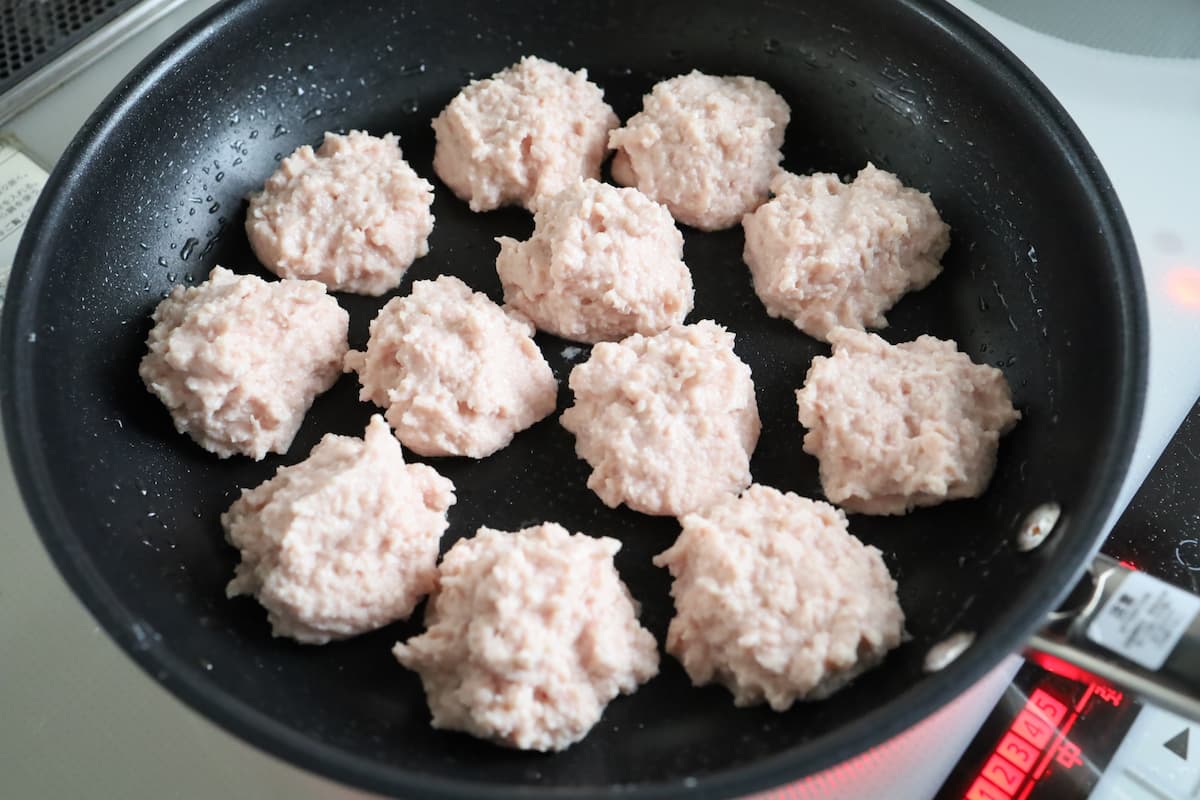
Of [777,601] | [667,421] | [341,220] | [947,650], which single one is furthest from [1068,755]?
[341,220]

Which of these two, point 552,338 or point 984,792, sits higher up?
point 552,338

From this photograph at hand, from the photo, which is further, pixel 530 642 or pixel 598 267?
pixel 598 267

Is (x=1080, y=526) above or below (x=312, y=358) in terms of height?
above

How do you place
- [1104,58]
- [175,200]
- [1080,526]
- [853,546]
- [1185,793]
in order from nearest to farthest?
1. [1080,526]
2. [1185,793]
3. [853,546]
4. [175,200]
5. [1104,58]

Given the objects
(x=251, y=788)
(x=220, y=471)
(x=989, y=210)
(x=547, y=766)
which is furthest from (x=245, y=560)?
(x=989, y=210)

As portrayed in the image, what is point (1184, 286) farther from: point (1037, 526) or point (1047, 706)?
point (1047, 706)

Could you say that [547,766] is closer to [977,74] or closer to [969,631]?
[969,631]

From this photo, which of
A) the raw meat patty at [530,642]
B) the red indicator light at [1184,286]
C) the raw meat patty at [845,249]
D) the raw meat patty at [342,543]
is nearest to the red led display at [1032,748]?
the raw meat patty at [530,642]
